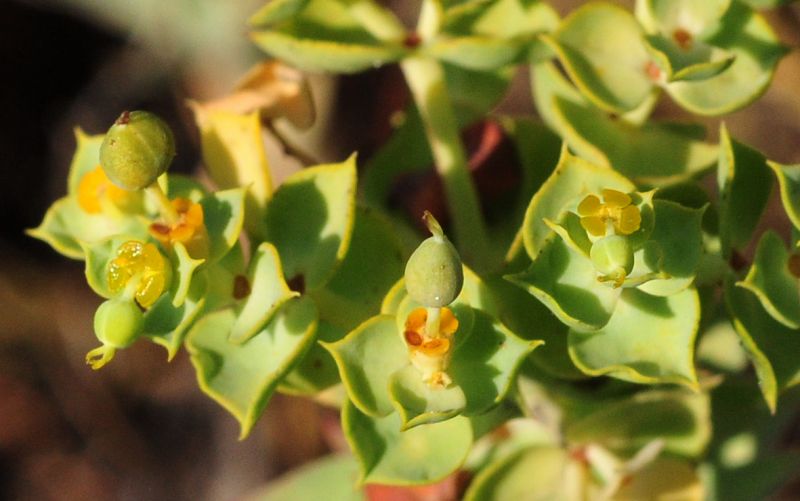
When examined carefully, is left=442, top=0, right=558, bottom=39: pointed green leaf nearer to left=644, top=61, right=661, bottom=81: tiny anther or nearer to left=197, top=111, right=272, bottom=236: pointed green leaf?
left=644, top=61, right=661, bottom=81: tiny anther

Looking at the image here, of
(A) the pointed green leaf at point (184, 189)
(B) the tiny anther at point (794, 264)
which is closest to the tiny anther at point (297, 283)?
(A) the pointed green leaf at point (184, 189)

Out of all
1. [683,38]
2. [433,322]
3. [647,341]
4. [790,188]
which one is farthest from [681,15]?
[433,322]

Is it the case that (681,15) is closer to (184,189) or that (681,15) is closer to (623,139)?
(623,139)

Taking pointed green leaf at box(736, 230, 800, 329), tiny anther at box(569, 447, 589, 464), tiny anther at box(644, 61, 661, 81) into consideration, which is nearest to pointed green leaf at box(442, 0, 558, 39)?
tiny anther at box(644, 61, 661, 81)

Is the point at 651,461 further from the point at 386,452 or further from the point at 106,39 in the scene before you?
the point at 106,39

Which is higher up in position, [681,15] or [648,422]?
[681,15]

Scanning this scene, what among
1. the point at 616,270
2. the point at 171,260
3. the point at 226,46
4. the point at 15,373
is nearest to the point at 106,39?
the point at 226,46
